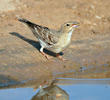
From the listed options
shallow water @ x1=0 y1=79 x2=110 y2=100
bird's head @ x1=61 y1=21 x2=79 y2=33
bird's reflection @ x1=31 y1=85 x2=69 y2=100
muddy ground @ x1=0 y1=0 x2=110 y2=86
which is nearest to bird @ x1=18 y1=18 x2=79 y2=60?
bird's head @ x1=61 y1=21 x2=79 y2=33

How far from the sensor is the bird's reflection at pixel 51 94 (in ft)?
26.6

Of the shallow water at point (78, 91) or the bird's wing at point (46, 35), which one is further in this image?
the bird's wing at point (46, 35)

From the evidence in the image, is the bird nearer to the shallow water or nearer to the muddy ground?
the muddy ground

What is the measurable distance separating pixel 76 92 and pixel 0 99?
175 cm

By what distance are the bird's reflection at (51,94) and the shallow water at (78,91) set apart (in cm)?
9

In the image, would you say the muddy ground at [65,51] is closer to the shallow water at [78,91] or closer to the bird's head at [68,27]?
the shallow water at [78,91]

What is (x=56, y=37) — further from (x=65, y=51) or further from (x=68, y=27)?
(x=65, y=51)

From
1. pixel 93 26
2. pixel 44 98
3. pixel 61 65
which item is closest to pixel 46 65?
pixel 61 65

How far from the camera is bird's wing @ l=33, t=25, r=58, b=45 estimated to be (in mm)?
10086

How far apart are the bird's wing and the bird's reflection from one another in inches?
69.0

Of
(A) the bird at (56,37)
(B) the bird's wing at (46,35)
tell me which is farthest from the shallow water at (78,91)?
(B) the bird's wing at (46,35)

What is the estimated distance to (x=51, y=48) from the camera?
1015 centimetres

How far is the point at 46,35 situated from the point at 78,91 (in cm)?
239

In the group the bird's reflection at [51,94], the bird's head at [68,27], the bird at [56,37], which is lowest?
the bird's reflection at [51,94]
